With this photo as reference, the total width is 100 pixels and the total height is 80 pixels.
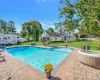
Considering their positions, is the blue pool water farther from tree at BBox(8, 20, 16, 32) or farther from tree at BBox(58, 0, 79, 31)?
tree at BBox(8, 20, 16, 32)

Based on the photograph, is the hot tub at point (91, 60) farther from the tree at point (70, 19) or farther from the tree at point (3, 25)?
the tree at point (3, 25)

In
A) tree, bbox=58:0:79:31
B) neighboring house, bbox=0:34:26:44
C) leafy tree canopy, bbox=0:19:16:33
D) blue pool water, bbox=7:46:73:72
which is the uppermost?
leafy tree canopy, bbox=0:19:16:33

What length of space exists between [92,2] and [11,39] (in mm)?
32044

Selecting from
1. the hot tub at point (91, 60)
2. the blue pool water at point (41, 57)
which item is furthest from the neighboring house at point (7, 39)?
the hot tub at point (91, 60)

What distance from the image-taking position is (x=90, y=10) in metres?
3.85

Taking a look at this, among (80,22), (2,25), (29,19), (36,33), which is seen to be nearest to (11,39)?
(36,33)

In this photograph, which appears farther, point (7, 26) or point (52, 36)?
point (7, 26)

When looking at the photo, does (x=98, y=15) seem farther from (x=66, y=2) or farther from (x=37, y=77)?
(x=37, y=77)

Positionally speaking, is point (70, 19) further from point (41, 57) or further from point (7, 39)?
point (7, 39)

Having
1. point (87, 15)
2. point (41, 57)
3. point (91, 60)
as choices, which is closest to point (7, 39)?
point (41, 57)

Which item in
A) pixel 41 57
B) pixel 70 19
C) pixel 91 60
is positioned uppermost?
pixel 70 19

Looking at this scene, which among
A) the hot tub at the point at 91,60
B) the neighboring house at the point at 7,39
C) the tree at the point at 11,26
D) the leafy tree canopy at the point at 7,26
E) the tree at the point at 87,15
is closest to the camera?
the tree at the point at 87,15

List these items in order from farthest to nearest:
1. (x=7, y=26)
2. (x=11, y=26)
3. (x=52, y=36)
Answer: (x=11, y=26), (x=7, y=26), (x=52, y=36)

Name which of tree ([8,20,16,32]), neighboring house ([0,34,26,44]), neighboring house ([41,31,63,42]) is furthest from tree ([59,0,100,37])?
tree ([8,20,16,32])
